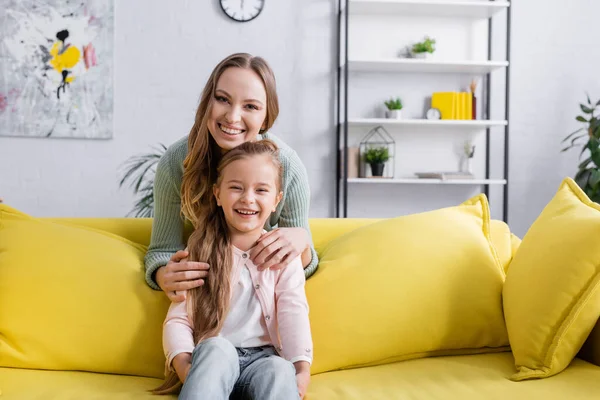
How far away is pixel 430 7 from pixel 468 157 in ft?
3.03

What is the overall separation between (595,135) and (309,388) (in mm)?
2862

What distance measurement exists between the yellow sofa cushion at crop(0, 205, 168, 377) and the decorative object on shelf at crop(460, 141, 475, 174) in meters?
2.83

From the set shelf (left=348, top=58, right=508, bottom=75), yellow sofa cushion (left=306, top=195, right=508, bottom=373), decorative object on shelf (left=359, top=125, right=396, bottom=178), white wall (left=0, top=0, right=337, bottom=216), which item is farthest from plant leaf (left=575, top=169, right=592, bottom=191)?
yellow sofa cushion (left=306, top=195, right=508, bottom=373)

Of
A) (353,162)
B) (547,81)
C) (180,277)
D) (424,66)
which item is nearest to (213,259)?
(180,277)

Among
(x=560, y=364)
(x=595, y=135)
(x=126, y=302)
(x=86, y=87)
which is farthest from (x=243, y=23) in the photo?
(x=560, y=364)

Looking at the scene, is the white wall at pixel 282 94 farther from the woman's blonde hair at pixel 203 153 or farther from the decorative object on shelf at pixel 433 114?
the woman's blonde hair at pixel 203 153

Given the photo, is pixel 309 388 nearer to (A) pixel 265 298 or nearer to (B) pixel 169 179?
(A) pixel 265 298

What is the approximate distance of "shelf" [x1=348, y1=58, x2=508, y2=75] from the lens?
3717 millimetres

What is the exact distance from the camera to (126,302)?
60.0 inches

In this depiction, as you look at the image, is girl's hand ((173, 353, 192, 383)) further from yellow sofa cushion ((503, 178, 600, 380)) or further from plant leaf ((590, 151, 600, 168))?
plant leaf ((590, 151, 600, 168))

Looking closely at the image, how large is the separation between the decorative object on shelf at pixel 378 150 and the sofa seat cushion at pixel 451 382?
229 cm

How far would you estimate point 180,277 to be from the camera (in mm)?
1475

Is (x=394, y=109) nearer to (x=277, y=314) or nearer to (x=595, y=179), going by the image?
(x=595, y=179)

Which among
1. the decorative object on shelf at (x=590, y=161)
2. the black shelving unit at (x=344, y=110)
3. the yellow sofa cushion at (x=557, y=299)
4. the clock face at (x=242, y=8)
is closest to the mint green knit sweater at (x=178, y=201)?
the yellow sofa cushion at (x=557, y=299)
